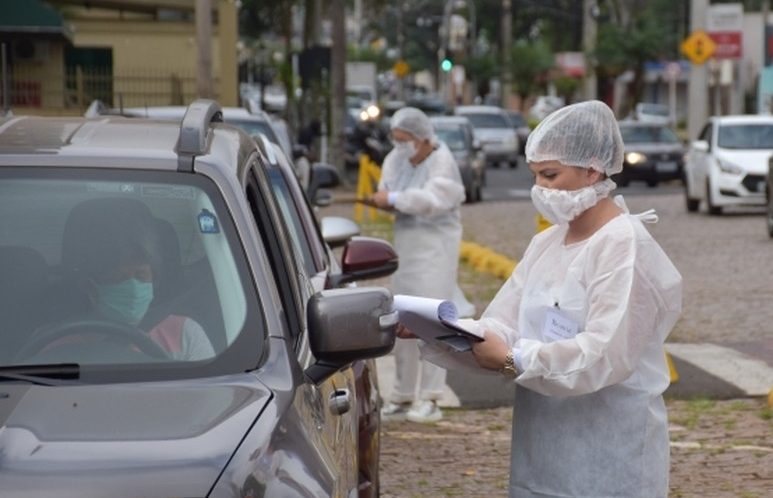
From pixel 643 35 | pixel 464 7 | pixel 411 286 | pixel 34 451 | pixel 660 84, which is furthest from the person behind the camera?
pixel 464 7

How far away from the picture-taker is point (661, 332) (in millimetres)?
5043

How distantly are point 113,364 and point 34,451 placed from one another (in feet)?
2.34

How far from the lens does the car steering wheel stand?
471 cm

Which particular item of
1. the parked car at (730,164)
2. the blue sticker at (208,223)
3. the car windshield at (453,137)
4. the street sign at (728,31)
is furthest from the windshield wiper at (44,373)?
the street sign at (728,31)

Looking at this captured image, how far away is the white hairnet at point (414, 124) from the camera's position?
1106 cm

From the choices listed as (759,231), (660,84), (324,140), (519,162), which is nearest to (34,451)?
(759,231)

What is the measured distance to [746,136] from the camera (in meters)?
31.0

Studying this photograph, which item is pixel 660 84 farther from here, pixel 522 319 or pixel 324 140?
pixel 522 319

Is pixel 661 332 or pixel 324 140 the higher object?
pixel 661 332

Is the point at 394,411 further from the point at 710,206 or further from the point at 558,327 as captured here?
the point at 710,206

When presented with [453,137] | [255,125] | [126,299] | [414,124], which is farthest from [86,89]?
[126,299]

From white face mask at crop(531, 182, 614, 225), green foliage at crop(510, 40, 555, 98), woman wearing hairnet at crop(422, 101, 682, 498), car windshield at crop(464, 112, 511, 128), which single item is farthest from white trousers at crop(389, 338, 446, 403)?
green foliage at crop(510, 40, 555, 98)

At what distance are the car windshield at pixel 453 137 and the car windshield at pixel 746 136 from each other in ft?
25.2

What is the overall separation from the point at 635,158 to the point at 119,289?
35842mm
